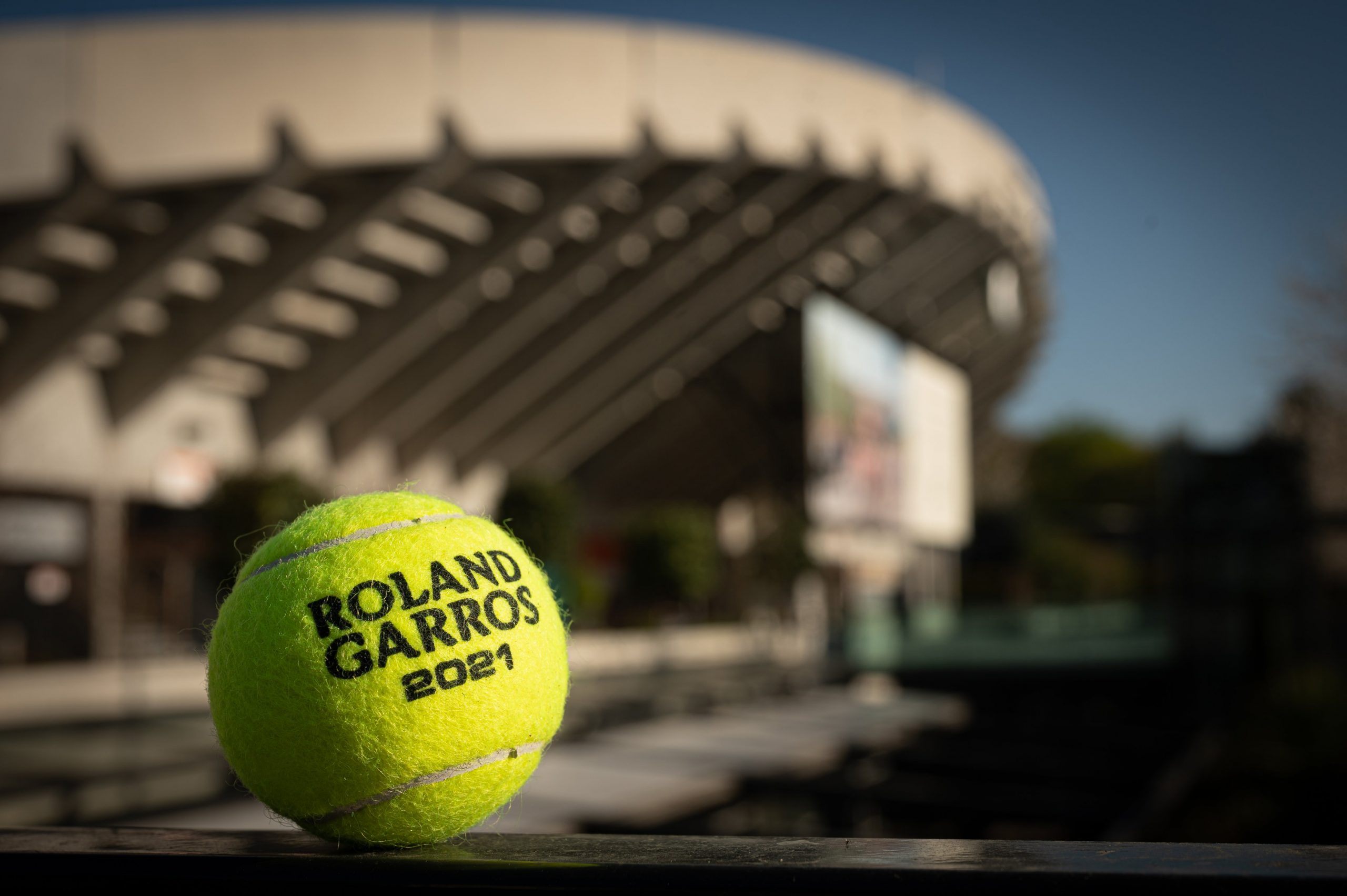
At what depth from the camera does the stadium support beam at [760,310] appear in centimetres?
2686

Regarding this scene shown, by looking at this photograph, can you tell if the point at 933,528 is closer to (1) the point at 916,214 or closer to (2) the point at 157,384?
(1) the point at 916,214

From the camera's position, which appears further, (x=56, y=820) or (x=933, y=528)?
(x=933, y=528)

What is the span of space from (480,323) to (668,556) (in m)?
5.83

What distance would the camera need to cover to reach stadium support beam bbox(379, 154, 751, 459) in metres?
22.5

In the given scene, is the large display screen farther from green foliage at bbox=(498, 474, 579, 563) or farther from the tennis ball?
the tennis ball

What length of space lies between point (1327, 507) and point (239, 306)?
15.9 meters

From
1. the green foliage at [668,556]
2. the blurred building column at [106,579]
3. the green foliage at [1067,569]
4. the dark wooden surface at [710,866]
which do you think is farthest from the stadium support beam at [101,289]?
the green foliage at [1067,569]

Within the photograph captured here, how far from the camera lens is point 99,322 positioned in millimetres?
18094

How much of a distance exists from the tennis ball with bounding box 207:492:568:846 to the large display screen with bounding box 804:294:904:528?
86.9 feet

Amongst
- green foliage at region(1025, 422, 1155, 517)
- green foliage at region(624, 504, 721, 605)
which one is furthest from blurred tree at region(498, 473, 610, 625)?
green foliage at region(1025, 422, 1155, 517)

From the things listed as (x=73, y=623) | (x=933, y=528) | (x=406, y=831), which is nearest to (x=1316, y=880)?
(x=406, y=831)

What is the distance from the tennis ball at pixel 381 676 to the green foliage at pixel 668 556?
21.7 metres

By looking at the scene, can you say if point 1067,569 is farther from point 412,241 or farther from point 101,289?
point 101,289

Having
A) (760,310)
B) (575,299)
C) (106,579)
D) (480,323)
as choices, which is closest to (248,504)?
(106,579)
